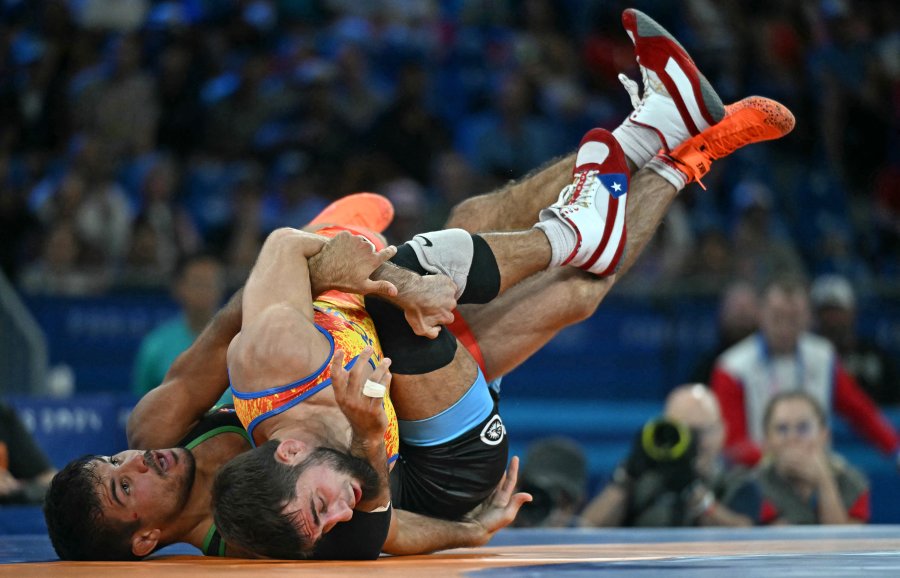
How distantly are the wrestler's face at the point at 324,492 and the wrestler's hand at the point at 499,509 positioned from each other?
0.62m

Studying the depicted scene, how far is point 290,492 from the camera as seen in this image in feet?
9.62

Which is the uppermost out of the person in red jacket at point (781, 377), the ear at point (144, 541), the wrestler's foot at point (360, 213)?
the wrestler's foot at point (360, 213)

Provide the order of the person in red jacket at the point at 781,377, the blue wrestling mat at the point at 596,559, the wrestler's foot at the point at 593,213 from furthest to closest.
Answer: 1. the person in red jacket at the point at 781,377
2. the wrestler's foot at the point at 593,213
3. the blue wrestling mat at the point at 596,559

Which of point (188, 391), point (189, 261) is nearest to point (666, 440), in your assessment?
point (188, 391)

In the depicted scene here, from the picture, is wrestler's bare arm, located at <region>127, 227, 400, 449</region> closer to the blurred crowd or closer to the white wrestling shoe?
the white wrestling shoe

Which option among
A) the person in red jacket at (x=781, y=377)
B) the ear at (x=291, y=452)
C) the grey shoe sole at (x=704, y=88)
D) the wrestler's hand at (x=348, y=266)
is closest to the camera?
the ear at (x=291, y=452)

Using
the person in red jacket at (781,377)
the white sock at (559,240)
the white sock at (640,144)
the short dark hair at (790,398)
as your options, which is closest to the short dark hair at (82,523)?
the white sock at (559,240)

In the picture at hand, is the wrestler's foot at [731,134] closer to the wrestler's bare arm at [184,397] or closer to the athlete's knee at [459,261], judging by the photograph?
the athlete's knee at [459,261]

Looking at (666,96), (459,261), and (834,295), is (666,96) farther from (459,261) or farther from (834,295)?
(834,295)

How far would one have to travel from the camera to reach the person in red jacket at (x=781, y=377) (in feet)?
20.3

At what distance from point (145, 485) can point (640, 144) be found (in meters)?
1.79

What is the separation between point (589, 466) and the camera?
6387 millimetres

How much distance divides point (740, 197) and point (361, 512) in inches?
241

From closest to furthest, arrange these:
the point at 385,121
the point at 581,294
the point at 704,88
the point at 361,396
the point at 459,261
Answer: the point at 361,396 < the point at 459,261 < the point at 581,294 < the point at 704,88 < the point at 385,121
